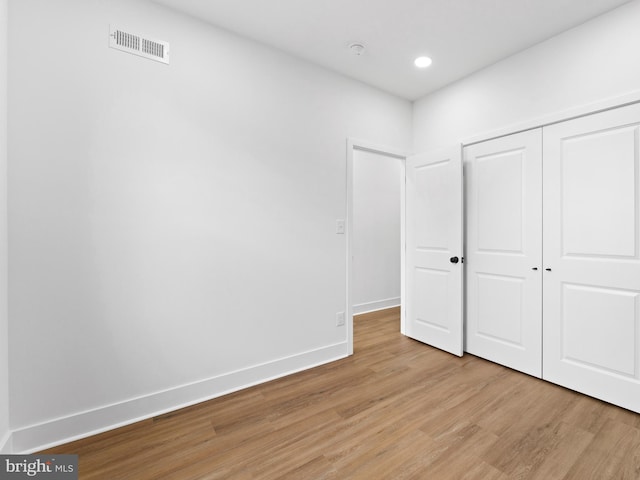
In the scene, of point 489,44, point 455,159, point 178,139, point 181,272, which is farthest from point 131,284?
point 489,44

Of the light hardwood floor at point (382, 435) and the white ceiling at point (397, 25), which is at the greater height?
the white ceiling at point (397, 25)

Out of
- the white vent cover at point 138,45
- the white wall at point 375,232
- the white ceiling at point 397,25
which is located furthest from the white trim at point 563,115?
the white vent cover at point 138,45

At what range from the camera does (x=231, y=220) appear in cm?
239

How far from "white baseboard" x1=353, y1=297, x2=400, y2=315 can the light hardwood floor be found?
2010mm

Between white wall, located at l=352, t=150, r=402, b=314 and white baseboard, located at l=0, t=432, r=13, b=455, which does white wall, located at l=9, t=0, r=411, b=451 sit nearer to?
white baseboard, located at l=0, t=432, r=13, b=455

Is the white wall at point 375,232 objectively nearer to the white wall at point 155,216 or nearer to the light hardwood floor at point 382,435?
the white wall at point 155,216

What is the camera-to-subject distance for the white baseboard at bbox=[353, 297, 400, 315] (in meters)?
4.63

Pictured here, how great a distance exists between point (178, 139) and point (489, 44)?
270 centimetres

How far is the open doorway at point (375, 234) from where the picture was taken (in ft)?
15.4

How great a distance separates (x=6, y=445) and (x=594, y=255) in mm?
3919

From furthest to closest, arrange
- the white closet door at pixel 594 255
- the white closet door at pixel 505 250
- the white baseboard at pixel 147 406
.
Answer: the white closet door at pixel 505 250, the white closet door at pixel 594 255, the white baseboard at pixel 147 406

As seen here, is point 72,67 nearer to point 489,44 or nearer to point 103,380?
point 103,380

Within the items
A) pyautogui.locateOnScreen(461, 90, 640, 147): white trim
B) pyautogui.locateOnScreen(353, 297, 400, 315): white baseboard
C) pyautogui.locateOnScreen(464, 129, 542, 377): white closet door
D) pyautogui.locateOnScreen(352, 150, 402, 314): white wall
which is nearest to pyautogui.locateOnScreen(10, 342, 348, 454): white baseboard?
pyautogui.locateOnScreen(464, 129, 542, 377): white closet door

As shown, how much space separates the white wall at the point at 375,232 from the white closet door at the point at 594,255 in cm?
247
